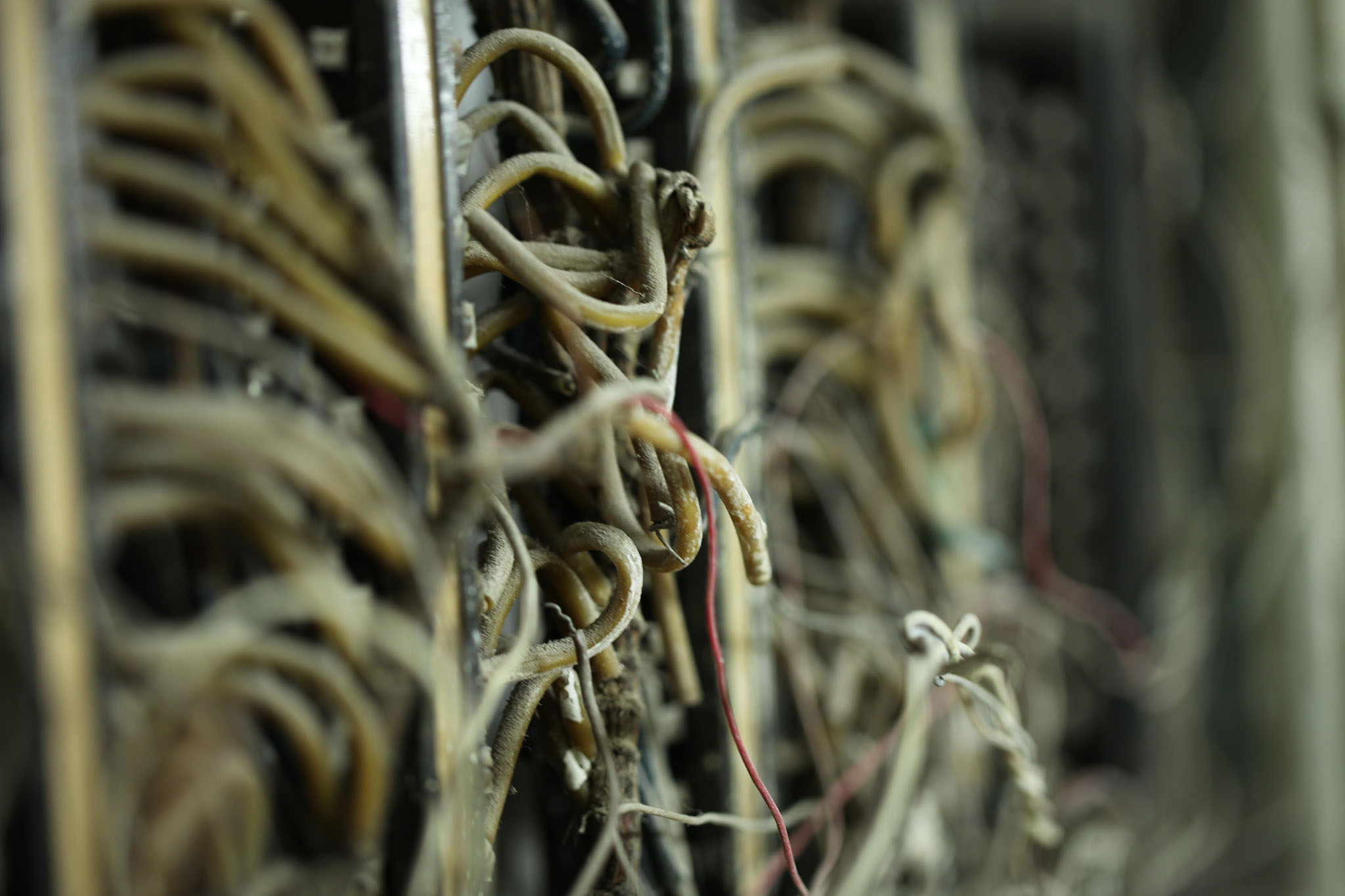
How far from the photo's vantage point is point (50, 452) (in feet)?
0.99

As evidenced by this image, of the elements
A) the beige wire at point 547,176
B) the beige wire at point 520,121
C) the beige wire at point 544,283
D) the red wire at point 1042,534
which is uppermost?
the beige wire at point 520,121

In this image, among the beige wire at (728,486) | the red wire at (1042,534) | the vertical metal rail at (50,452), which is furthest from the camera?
the red wire at (1042,534)

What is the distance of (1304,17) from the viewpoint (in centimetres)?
109

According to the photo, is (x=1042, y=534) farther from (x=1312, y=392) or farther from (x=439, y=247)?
(x=439, y=247)

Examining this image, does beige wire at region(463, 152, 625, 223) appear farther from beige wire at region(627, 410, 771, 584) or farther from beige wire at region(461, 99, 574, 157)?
beige wire at region(627, 410, 771, 584)

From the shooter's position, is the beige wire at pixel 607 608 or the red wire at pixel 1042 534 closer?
the beige wire at pixel 607 608

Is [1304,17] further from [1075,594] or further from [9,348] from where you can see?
[9,348]

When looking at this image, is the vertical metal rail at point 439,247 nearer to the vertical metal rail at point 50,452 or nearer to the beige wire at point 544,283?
the beige wire at point 544,283

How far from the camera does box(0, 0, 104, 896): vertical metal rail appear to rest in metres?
0.30

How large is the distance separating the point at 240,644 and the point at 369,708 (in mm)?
60

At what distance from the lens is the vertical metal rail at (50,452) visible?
296 mm

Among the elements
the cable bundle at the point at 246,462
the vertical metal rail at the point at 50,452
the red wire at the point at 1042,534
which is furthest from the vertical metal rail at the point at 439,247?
the red wire at the point at 1042,534

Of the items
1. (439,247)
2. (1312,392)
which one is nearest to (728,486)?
(439,247)

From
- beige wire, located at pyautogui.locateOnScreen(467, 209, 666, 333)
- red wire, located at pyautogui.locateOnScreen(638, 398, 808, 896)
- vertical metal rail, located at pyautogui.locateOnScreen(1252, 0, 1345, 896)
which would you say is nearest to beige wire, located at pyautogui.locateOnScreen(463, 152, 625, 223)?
beige wire, located at pyautogui.locateOnScreen(467, 209, 666, 333)
